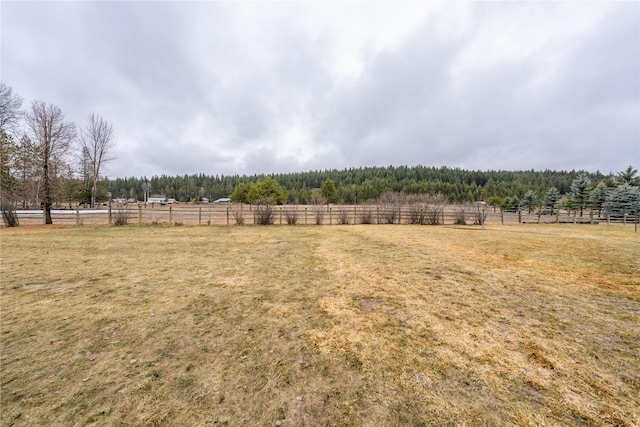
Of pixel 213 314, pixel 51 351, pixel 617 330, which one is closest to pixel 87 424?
pixel 51 351

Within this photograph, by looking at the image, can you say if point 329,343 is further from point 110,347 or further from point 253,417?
point 110,347

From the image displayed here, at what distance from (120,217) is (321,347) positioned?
63.9ft

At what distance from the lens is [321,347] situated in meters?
2.89

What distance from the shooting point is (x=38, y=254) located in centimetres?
761

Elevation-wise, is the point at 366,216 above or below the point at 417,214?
below

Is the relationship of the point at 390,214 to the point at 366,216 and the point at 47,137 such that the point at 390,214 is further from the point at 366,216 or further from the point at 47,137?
the point at 47,137

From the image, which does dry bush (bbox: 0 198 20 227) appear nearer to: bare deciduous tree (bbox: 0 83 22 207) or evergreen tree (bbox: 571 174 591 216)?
bare deciduous tree (bbox: 0 83 22 207)

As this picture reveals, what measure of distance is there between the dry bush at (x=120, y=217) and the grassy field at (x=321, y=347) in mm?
12568

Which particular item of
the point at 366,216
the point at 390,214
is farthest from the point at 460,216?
the point at 366,216

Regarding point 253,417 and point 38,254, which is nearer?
point 253,417

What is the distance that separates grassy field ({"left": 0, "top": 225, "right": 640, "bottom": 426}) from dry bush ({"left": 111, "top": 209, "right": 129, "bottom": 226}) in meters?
12.6

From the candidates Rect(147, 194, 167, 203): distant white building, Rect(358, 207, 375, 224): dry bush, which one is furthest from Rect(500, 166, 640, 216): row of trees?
Rect(147, 194, 167, 203): distant white building

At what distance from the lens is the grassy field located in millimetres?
2000

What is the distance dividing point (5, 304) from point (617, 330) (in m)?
9.11
